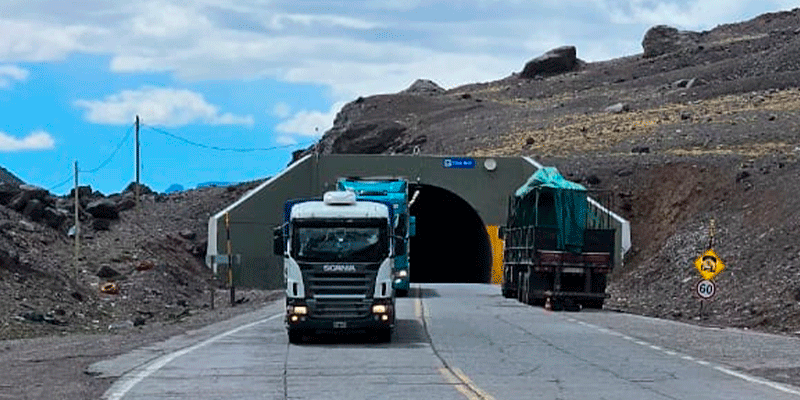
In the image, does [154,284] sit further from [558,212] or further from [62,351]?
[62,351]

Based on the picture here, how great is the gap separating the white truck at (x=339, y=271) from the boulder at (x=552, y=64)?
115 meters

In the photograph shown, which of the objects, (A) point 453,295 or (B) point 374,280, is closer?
(B) point 374,280

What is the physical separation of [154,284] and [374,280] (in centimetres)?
2458

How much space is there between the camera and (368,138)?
3922 inches

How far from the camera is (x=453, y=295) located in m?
51.1

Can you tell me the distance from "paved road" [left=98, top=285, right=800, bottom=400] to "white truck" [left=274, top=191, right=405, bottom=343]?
0.57m

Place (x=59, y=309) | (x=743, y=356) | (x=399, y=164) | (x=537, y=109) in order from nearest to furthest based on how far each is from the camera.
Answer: (x=743, y=356), (x=59, y=309), (x=399, y=164), (x=537, y=109)

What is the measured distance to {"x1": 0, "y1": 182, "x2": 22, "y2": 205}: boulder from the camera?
2178 inches

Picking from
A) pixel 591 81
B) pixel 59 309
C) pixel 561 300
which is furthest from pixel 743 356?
pixel 591 81

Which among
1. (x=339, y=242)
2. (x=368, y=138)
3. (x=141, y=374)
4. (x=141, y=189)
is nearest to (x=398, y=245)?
(x=339, y=242)

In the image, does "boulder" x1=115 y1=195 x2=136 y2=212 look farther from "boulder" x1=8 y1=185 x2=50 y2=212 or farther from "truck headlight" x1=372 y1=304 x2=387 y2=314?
"truck headlight" x1=372 y1=304 x2=387 y2=314

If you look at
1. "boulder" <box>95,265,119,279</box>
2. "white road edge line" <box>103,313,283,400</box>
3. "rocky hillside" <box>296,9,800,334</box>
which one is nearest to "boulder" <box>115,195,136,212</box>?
"boulder" <box>95,265,119,279</box>

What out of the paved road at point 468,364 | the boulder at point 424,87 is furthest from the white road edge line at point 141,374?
the boulder at point 424,87

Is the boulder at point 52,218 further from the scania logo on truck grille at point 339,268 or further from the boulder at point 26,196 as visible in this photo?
the scania logo on truck grille at point 339,268
